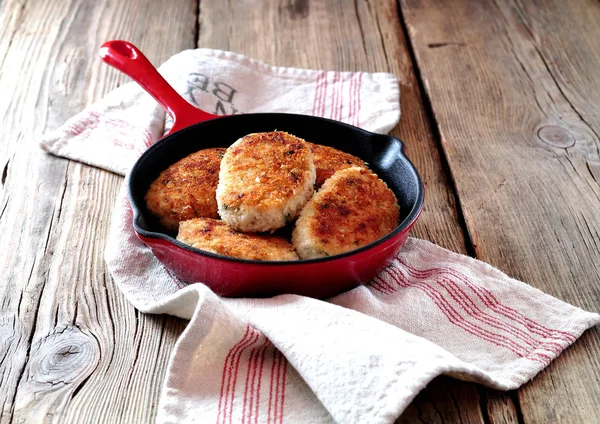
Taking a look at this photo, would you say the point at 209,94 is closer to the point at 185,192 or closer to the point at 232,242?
the point at 185,192

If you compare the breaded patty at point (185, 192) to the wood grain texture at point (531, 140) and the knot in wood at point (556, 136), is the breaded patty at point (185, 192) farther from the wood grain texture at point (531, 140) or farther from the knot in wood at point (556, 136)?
the knot in wood at point (556, 136)

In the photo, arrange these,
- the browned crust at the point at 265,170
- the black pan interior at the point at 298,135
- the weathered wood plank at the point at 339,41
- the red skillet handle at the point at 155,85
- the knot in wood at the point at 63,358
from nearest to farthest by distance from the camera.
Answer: the knot in wood at the point at 63,358 < the browned crust at the point at 265,170 < the black pan interior at the point at 298,135 < the red skillet handle at the point at 155,85 < the weathered wood plank at the point at 339,41

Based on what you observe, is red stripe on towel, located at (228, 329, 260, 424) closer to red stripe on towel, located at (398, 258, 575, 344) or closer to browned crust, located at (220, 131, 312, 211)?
browned crust, located at (220, 131, 312, 211)

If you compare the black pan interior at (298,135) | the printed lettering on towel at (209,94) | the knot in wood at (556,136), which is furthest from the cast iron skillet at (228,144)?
the knot in wood at (556,136)

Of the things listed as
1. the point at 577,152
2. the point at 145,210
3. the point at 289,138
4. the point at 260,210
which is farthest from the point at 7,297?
the point at 577,152

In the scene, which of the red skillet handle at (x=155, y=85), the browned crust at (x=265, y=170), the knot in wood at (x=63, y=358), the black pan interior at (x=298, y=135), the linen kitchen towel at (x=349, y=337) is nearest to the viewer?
the linen kitchen towel at (x=349, y=337)

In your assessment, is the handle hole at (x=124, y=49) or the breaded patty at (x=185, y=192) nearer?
the breaded patty at (x=185, y=192)

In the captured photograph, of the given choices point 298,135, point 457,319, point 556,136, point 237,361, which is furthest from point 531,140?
point 237,361

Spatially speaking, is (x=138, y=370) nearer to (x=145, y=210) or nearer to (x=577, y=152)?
(x=145, y=210)
